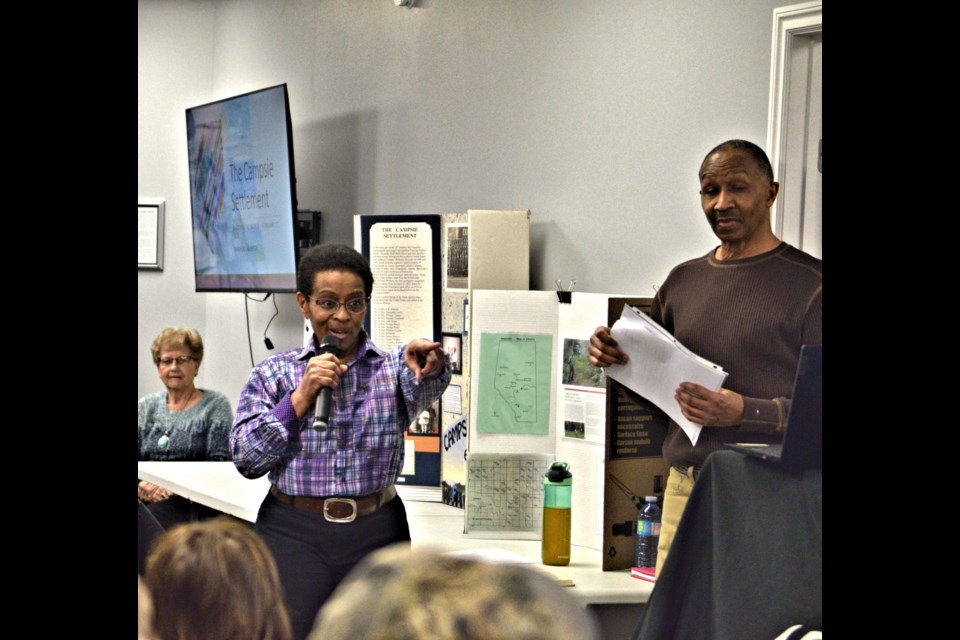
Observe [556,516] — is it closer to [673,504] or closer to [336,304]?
[673,504]

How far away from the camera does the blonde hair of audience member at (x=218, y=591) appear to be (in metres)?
0.68

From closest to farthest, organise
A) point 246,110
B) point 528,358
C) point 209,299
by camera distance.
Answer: point 528,358 < point 246,110 < point 209,299

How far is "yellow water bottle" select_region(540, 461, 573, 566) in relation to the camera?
1.41 meters

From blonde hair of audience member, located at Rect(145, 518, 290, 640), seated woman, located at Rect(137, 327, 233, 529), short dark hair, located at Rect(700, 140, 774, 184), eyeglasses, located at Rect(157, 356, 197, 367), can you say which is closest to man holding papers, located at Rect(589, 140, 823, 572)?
short dark hair, located at Rect(700, 140, 774, 184)

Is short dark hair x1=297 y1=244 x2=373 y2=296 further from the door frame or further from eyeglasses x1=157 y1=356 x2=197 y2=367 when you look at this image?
eyeglasses x1=157 y1=356 x2=197 y2=367

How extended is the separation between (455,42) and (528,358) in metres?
0.47

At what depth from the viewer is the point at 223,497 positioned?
1.47 meters

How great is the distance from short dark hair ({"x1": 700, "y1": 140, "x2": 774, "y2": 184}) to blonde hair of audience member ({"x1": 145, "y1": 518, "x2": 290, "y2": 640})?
2.21 feet

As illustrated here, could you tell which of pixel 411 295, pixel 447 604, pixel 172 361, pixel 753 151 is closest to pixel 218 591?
pixel 447 604

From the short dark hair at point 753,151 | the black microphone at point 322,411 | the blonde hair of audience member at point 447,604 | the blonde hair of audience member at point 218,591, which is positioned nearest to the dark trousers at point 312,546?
the black microphone at point 322,411

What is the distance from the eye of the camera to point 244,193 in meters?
Answer: 2.03

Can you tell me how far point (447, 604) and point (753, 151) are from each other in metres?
0.80
